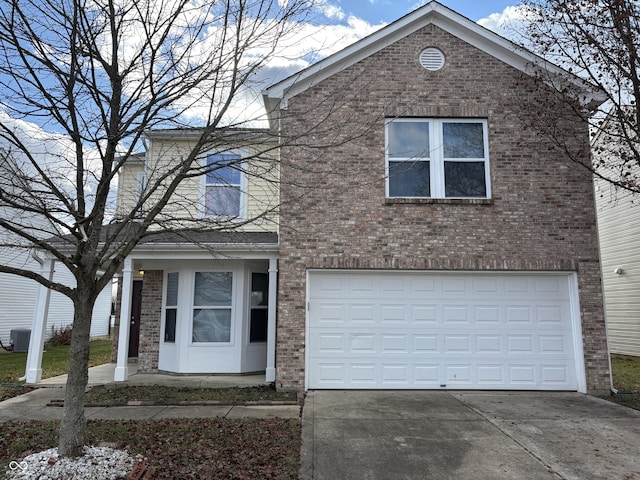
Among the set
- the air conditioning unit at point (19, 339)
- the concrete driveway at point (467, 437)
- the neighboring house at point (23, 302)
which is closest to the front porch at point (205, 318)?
the concrete driveway at point (467, 437)

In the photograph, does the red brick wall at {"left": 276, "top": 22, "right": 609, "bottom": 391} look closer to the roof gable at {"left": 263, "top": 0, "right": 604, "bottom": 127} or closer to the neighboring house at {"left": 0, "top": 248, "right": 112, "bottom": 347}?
the roof gable at {"left": 263, "top": 0, "right": 604, "bottom": 127}

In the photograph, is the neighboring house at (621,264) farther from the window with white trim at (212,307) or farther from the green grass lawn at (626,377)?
the window with white trim at (212,307)

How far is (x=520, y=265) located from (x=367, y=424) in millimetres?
4477

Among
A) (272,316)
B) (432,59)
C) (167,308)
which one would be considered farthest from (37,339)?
(432,59)

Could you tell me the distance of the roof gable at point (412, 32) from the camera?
9195 millimetres

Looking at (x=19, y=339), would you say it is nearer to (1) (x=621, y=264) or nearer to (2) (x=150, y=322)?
(2) (x=150, y=322)

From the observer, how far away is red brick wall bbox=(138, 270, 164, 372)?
10.8m

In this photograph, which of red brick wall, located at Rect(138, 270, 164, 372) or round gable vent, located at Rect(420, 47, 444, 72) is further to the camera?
red brick wall, located at Rect(138, 270, 164, 372)

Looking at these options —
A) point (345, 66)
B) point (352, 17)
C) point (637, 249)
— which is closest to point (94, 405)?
point (352, 17)

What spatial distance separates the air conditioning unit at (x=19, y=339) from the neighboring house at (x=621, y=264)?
20.6 metres

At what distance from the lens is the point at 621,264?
1539cm

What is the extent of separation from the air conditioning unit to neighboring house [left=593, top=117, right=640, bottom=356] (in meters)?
20.6

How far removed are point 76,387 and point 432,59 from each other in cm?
863

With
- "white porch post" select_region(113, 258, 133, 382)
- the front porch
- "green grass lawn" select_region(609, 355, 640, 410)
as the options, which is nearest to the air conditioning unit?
the front porch
